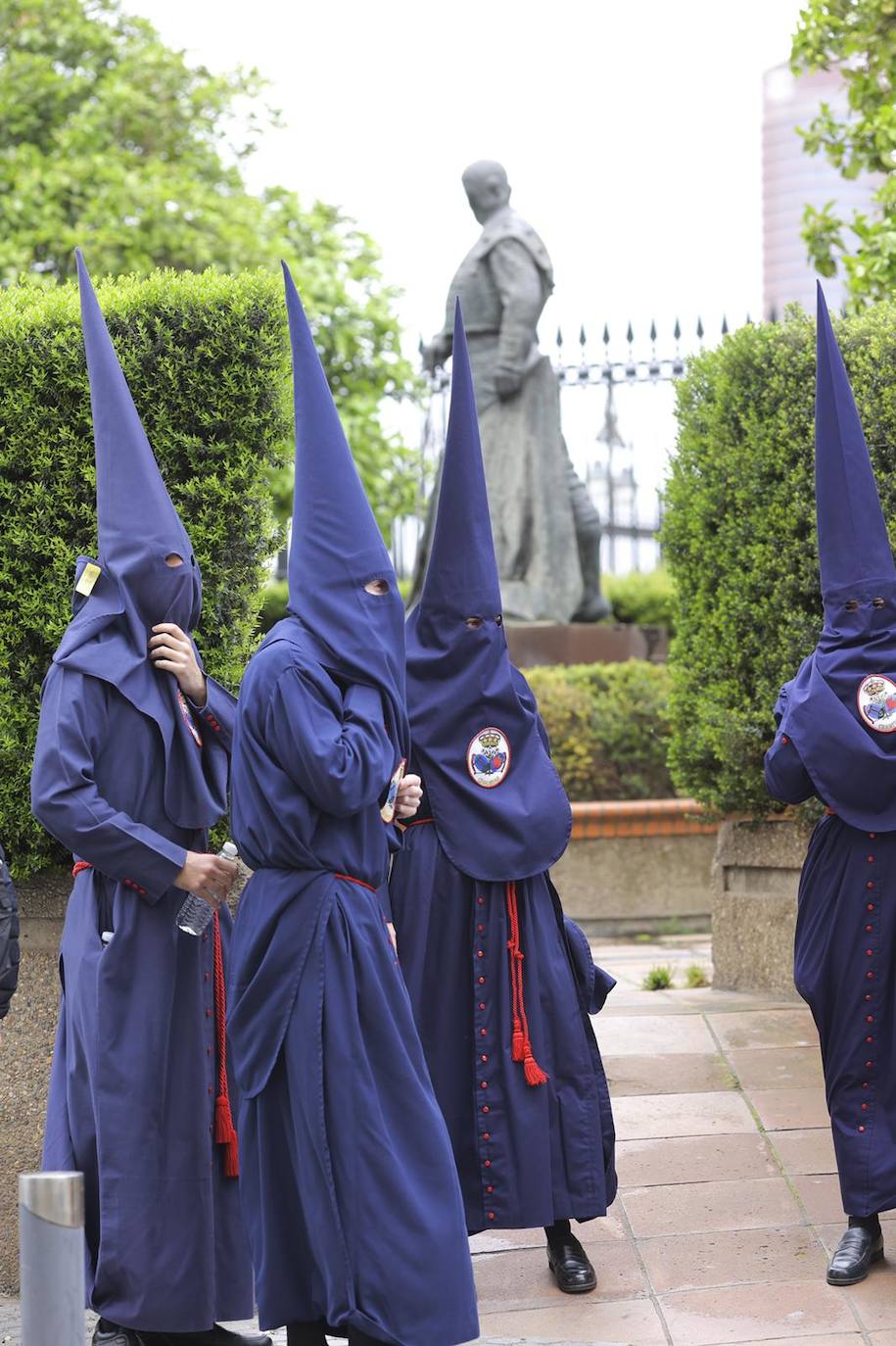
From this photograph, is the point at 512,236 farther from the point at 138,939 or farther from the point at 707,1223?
the point at 138,939

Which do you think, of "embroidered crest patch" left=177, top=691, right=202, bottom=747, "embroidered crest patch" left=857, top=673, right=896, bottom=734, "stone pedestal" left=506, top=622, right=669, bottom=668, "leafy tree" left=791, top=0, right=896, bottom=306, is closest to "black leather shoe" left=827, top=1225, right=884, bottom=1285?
"embroidered crest patch" left=857, top=673, right=896, bottom=734

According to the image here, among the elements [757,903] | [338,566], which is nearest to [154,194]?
[757,903]

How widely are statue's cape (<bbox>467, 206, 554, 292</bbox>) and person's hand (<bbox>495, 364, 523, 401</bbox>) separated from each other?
2.24 feet

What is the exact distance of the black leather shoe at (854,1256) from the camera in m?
4.40

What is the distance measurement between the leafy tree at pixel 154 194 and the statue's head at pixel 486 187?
424cm

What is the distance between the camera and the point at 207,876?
408 cm

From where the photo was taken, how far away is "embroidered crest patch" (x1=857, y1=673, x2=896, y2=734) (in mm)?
4555

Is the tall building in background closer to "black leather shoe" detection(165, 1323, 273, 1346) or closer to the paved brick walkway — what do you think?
the paved brick walkway

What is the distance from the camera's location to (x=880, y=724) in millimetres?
4562

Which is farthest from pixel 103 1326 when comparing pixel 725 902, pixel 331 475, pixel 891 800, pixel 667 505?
pixel 667 505

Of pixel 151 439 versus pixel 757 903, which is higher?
pixel 151 439

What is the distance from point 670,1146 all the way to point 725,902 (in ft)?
8.05

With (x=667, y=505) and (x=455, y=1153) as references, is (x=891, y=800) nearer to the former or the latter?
(x=455, y=1153)

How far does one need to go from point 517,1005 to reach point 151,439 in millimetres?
2061
